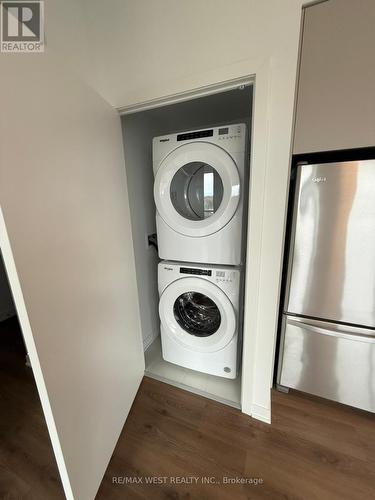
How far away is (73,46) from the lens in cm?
104

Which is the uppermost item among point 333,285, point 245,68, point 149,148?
point 245,68

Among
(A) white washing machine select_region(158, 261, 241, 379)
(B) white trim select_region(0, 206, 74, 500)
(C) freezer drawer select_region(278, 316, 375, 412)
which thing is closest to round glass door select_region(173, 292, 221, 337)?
(A) white washing machine select_region(158, 261, 241, 379)

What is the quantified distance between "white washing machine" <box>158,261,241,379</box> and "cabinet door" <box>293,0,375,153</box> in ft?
2.65

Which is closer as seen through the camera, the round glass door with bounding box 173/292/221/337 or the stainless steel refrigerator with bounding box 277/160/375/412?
the stainless steel refrigerator with bounding box 277/160/375/412

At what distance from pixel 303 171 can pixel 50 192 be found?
1117 millimetres

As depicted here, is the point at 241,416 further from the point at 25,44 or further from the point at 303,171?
the point at 25,44

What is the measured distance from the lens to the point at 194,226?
4.13ft

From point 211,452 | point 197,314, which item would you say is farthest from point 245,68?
point 211,452

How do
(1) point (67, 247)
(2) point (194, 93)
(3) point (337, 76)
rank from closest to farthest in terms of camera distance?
(1) point (67, 247) < (3) point (337, 76) < (2) point (194, 93)

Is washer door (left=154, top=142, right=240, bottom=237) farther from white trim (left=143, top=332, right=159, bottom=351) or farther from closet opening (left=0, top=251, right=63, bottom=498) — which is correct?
closet opening (left=0, top=251, right=63, bottom=498)

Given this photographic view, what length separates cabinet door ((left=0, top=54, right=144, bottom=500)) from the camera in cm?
58

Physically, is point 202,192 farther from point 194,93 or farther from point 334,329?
point 334,329

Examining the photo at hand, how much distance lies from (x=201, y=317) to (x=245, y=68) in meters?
1.49

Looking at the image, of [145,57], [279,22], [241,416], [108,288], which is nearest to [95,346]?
[108,288]
